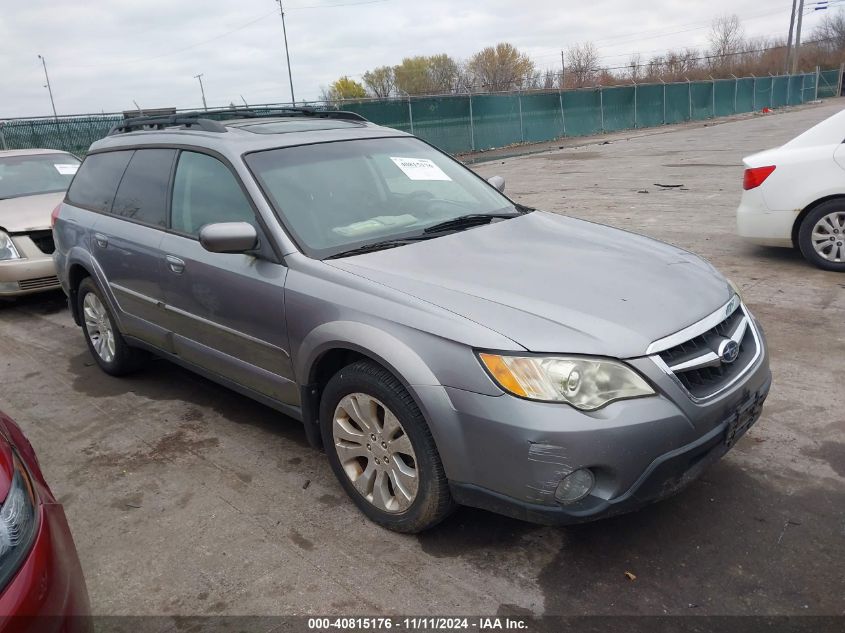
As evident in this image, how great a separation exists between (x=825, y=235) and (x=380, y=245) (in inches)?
195

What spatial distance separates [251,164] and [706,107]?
38811 mm

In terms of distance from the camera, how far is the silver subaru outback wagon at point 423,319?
2.46 m

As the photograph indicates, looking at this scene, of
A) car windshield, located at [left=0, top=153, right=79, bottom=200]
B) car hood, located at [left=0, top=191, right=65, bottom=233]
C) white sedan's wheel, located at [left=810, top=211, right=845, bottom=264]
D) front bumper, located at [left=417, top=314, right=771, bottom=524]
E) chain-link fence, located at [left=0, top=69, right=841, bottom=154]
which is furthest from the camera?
chain-link fence, located at [left=0, top=69, right=841, bottom=154]

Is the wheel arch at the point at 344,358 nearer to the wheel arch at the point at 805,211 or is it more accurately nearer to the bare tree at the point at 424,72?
the wheel arch at the point at 805,211

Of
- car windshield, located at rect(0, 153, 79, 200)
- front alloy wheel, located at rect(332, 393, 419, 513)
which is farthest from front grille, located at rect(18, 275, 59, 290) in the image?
front alloy wheel, located at rect(332, 393, 419, 513)

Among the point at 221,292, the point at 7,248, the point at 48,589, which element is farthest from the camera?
the point at 7,248

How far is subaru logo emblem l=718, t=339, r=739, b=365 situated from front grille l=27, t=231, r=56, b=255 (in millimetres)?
6546

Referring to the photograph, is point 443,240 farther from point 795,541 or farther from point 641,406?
point 795,541

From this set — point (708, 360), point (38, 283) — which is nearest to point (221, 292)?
point (708, 360)

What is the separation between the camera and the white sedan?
628 centimetres

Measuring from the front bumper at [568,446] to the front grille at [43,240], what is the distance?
5907 mm

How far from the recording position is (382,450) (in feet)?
9.59

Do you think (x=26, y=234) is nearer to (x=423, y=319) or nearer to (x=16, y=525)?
(x=423, y=319)

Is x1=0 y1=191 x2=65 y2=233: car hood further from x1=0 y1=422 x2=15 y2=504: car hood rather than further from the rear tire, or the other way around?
x1=0 y1=422 x2=15 y2=504: car hood
